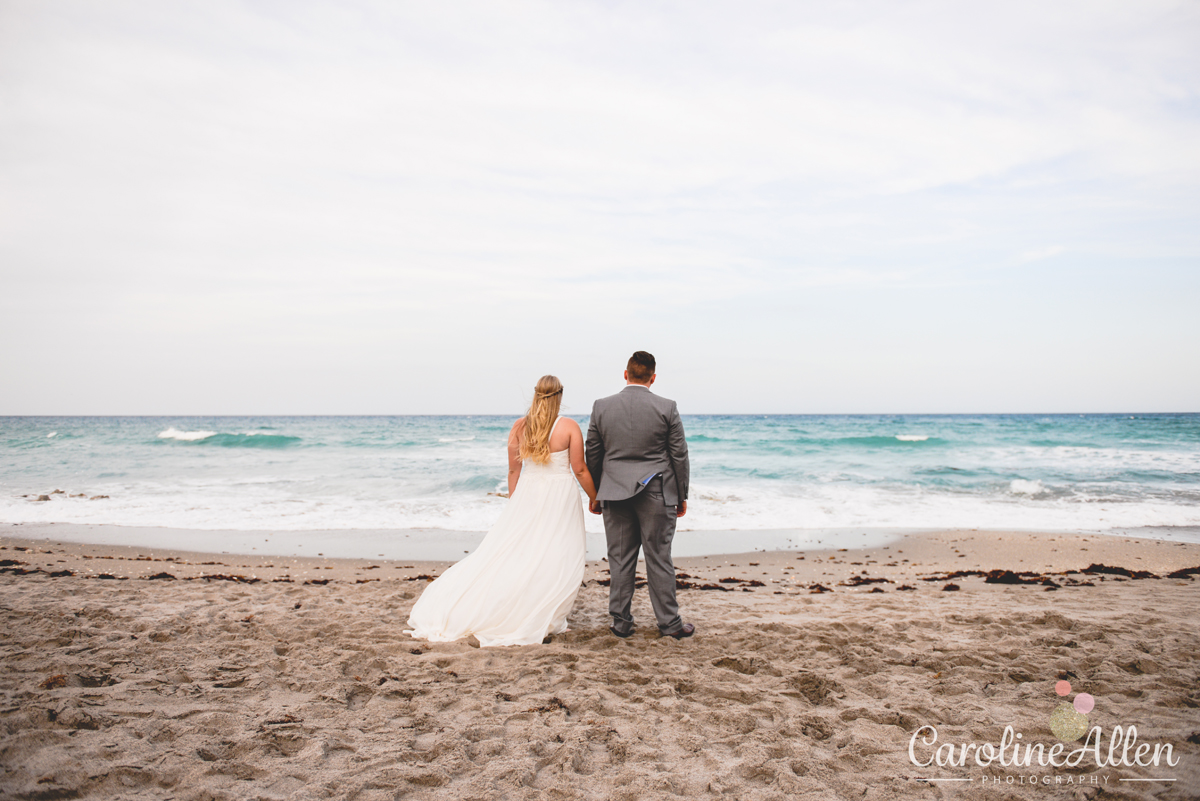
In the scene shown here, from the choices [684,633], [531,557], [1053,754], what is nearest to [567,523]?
[531,557]

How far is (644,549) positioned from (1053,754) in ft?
8.43

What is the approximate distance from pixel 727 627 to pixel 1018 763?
2.38 m

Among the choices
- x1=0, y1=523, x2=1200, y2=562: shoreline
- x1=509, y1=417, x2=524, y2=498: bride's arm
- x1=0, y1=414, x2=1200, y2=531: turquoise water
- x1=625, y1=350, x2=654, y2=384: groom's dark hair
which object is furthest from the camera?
x1=0, y1=414, x2=1200, y2=531: turquoise water

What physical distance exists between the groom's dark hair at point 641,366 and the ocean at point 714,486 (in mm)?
6534

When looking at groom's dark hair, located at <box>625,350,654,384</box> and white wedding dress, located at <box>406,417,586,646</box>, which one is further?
groom's dark hair, located at <box>625,350,654,384</box>

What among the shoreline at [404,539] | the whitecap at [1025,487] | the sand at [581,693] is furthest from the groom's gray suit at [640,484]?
the whitecap at [1025,487]

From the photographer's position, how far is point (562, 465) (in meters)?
5.01

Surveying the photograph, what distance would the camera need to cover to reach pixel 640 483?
15.5ft

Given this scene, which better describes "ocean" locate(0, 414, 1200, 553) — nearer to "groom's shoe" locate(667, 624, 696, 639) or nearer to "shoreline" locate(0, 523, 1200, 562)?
"shoreline" locate(0, 523, 1200, 562)

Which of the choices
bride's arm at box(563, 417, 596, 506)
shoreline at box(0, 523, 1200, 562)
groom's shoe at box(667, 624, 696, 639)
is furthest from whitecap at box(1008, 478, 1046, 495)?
bride's arm at box(563, 417, 596, 506)

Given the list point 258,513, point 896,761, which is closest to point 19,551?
point 258,513

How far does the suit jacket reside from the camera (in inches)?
187

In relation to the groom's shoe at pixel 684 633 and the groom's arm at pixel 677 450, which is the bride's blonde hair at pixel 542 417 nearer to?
the groom's arm at pixel 677 450

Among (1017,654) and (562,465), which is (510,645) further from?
(1017,654)
